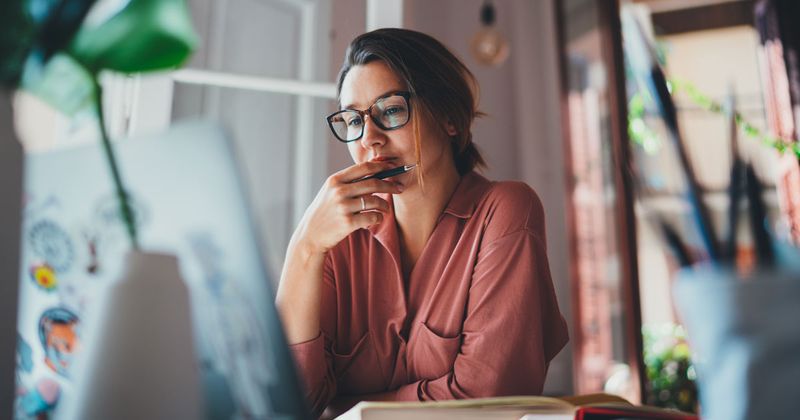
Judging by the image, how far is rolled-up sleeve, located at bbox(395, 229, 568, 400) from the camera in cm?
81

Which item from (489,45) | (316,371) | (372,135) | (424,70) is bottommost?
(316,371)

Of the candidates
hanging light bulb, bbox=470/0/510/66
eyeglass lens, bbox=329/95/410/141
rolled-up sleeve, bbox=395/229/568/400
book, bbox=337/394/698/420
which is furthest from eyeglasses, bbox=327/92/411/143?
hanging light bulb, bbox=470/0/510/66

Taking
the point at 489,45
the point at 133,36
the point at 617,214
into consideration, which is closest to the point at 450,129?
the point at 133,36

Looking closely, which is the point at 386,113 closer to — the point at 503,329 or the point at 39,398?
the point at 503,329

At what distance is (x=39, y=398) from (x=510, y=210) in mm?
723

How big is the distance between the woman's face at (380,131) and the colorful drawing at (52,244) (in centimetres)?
64

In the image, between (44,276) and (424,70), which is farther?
(424,70)

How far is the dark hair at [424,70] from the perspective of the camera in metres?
1.01

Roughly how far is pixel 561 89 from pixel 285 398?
2.89 meters

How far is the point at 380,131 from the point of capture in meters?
0.99

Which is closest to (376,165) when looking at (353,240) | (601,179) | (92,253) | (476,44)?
(353,240)

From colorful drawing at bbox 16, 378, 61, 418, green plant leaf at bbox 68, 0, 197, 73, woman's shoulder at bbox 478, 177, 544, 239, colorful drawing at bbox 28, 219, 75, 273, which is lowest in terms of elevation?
colorful drawing at bbox 16, 378, 61, 418

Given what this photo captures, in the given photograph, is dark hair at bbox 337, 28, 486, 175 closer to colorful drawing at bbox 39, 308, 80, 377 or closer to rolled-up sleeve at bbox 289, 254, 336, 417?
rolled-up sleeve at bbox 289, 254, 336, 417

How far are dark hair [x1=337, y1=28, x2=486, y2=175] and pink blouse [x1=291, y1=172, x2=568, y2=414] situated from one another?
0.13m
